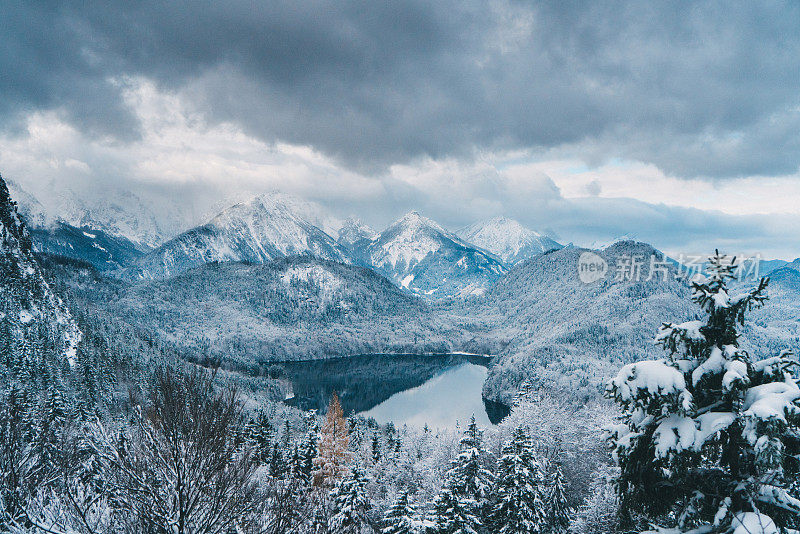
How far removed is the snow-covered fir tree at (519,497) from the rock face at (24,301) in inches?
4865

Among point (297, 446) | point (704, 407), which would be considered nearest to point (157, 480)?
point (704, 407)

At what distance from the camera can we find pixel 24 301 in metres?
112

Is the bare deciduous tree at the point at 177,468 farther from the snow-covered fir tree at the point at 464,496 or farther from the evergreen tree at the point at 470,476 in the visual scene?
the evergreen tree at the point at 470,476

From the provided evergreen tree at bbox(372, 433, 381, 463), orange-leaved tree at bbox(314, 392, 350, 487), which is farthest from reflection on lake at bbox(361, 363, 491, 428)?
orange-leaved tree at bbox(314, 392, 350, 487)

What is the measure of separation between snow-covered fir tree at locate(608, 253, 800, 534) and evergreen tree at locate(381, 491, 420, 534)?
1464 centimetres

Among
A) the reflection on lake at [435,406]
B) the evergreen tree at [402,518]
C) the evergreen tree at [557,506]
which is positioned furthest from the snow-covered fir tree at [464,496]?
the reflection on lake at [435,406]

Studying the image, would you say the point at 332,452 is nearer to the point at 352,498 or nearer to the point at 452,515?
the point at 352,498

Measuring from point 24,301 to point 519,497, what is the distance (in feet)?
466

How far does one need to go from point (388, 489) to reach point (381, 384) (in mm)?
150305

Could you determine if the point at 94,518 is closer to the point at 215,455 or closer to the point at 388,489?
the point at 215,455

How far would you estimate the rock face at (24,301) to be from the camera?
347 ft

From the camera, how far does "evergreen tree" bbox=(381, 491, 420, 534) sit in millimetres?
19453

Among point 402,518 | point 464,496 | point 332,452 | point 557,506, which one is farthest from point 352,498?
point 557,506

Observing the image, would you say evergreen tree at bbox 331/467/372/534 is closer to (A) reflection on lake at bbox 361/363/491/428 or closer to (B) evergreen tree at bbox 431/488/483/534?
(B) evergreen tree at bbox 431/488/483/534
